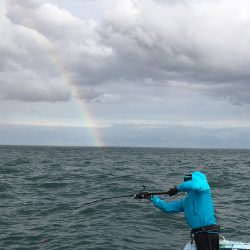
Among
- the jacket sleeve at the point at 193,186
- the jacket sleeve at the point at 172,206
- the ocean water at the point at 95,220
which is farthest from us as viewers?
the ocean water at the point at 95,220

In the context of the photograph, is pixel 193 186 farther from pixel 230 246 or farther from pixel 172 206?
pixel 230 246

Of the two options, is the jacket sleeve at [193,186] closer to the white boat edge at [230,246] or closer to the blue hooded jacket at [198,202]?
the blue hooded jacket at [198,202]

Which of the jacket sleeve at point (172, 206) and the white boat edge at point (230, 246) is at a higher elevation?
the jacket sleeve at point (172, 206)

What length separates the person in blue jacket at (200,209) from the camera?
9.05 metres

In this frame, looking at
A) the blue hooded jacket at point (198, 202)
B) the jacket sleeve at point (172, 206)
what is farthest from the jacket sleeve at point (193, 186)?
the jacket sleeve at point (172, 206)

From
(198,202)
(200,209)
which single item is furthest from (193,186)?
(200,209)

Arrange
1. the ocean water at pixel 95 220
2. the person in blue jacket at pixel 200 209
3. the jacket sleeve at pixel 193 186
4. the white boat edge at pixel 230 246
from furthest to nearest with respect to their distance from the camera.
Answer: the ocean water at pixel 95 220, the white boat edge at pixel 230 246, the person in blue jacket at pixel 200 209, the jacket sleeve at pixel 193 186

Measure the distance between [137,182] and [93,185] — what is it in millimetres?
3560

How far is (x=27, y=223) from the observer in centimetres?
1627

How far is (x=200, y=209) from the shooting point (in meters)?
9.31

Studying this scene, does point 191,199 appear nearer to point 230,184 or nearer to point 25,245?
point 25,245

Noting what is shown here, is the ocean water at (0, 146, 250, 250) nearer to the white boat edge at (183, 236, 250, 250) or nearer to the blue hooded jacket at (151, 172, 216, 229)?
the white boat edge at (183, 236, 250, 250)

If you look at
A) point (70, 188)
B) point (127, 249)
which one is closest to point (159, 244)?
point (127, 249)

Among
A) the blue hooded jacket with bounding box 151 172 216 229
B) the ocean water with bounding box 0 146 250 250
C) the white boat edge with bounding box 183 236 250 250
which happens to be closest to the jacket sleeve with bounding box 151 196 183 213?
the blue hooded jacket with bounding box 151 172 216 229
